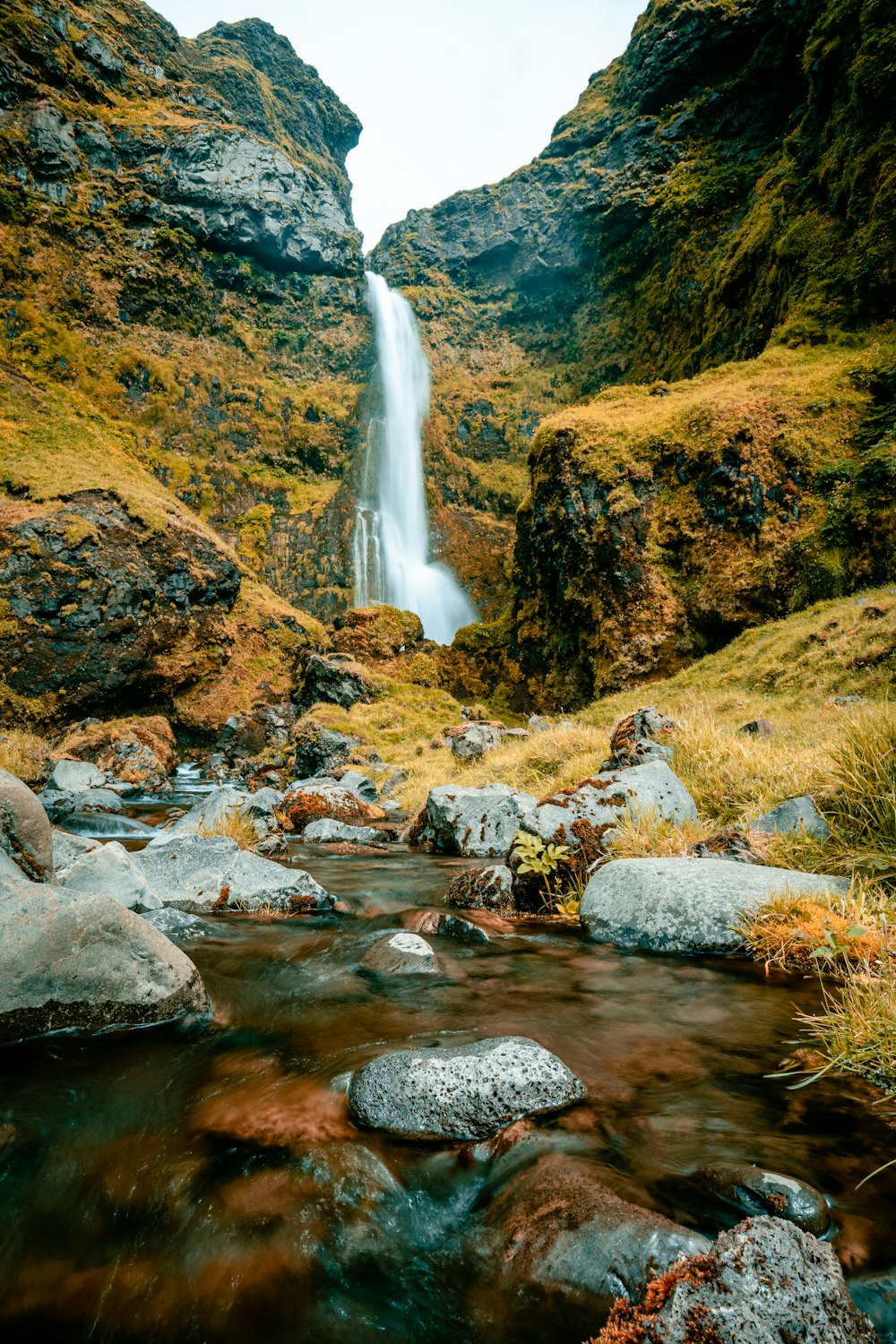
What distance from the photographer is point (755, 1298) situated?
1345 millimetres

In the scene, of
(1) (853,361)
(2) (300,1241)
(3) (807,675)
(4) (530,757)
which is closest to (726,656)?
(3) (807,675)

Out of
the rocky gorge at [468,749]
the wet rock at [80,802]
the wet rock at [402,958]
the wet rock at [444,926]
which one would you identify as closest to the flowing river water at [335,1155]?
the rocky gorge at [468,749]

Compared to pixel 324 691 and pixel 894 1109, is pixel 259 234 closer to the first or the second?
pixel 324 691

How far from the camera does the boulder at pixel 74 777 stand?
19.5 m

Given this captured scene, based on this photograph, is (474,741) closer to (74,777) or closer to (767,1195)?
(74,777)

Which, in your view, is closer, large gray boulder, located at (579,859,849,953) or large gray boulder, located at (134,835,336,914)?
large gray boulder, located at (579,859,849,953)

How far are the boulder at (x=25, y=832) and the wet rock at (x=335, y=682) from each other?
79.5 feet

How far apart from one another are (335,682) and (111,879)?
24491 millimetres

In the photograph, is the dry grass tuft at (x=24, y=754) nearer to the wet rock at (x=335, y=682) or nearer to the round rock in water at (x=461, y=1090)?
the wet rock at (x=335, y=682)

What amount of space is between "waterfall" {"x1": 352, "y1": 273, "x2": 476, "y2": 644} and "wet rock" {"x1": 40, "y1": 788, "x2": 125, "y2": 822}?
94.4 feet

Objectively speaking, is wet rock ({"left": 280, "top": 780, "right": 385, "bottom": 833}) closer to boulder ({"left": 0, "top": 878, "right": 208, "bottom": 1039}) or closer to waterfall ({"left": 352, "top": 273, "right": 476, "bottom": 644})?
boulder ({"left": 0, "top": 878, "right": 208, "bottom": 1039})

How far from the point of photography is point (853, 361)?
19828 millimetres

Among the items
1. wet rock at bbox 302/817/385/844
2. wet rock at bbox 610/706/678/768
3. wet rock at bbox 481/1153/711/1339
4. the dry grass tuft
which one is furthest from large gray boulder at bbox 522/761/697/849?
the dry grass tuft

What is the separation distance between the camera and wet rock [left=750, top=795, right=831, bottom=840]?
5270 millimetres
